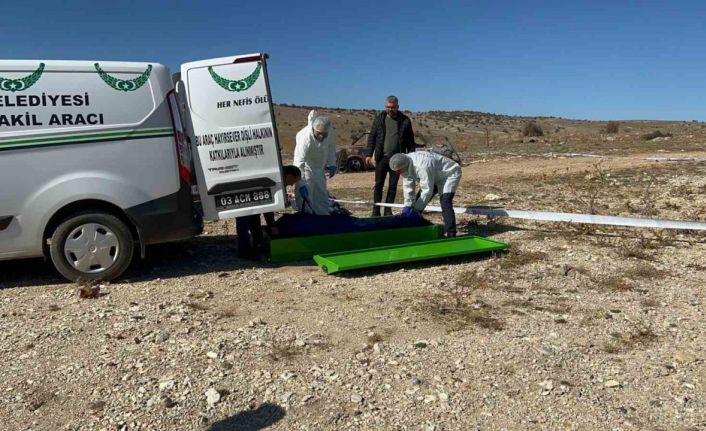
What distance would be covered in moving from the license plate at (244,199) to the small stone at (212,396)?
2.90m

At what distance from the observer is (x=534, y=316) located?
4.79m

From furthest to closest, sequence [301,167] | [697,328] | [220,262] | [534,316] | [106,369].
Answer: [301,167], [220,262], [534,316], [697,328], [106,369]

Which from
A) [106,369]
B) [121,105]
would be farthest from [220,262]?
[106,369]

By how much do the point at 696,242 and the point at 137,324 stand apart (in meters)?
6.35

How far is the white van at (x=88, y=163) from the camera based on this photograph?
530 cm

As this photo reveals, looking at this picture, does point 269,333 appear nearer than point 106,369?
No

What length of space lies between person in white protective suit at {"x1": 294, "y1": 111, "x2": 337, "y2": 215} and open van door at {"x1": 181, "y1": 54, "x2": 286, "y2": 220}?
3.54 feet

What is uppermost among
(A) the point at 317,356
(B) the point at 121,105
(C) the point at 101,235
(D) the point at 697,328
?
(B) the point at 121,105

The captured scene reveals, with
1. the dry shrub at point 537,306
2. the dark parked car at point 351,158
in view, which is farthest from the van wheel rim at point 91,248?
the dark parked car at point 351,158

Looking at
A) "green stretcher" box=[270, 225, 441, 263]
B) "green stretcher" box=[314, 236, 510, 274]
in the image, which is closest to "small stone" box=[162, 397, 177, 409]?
"green stretcher" box=[314, 236, 510, 274]

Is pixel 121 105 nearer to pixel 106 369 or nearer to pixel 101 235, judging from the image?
pixel 101 235

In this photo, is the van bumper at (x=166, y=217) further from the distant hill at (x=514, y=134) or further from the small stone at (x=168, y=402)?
the distant hill at (x=514, y=134)

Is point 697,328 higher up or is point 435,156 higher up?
point 435,156

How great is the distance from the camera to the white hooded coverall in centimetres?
732
